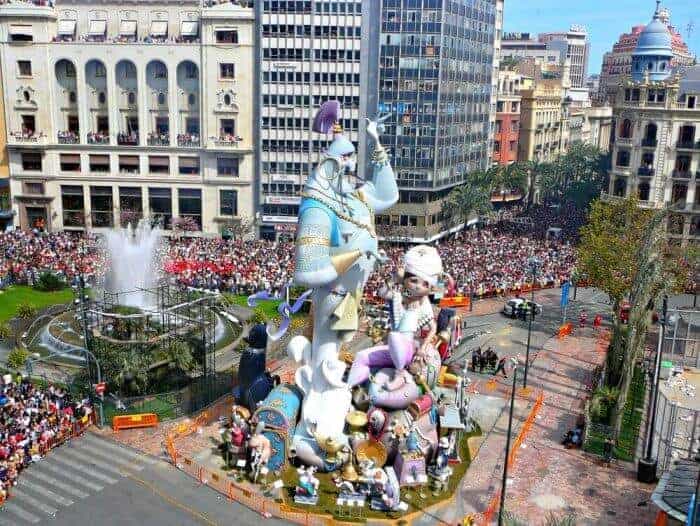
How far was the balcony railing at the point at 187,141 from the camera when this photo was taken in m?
69.1

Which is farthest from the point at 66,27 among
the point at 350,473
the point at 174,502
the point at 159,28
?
the point at 350,473

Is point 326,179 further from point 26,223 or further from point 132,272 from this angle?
point 26,223

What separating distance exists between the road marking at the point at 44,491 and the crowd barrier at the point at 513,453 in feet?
48.0

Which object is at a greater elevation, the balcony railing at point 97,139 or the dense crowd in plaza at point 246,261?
the balcony railing at point 97,139

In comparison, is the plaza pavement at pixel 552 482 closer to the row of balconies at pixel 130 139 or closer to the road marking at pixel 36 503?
the road marking at pixel 36 503

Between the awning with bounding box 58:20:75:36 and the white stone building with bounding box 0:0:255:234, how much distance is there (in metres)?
0.14

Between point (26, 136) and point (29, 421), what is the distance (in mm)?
47060

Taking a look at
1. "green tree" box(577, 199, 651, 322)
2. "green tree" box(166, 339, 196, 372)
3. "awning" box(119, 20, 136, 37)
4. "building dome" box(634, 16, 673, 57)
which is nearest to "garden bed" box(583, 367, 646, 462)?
"green tree" box(577, 199, 651, 322)

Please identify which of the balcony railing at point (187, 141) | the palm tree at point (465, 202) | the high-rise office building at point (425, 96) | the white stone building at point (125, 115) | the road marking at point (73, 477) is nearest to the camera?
the road marking at point (73, 477)

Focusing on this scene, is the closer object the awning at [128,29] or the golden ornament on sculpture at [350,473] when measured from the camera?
the golden ornament on sculpture at [350,473]

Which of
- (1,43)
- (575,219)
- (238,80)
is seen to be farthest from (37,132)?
(575,219)

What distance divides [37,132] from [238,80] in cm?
2032

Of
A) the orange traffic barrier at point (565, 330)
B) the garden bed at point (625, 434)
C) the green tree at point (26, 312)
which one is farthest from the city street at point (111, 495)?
the orange traffic barrier at point (565, 330)

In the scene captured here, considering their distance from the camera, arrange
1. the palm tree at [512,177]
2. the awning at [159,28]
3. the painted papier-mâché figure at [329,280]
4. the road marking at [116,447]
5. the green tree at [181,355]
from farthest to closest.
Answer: the palm tree at [512,177] → the awning at [159,28] → the green tree at [181,355] → the road marking at [116,447] → the painted papier-mâché figure at [329,280]
